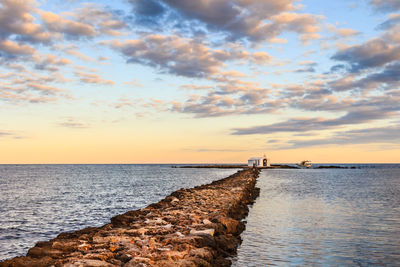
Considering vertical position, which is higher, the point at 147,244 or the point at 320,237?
the point at 147,244

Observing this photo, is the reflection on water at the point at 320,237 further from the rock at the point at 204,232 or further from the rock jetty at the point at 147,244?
the rock at the point at 204,232

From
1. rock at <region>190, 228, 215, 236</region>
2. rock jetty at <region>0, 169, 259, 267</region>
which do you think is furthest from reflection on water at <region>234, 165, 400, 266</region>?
rock at <region>190, 228, 215, 236</region>

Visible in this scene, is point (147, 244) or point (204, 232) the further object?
point (204, 232)

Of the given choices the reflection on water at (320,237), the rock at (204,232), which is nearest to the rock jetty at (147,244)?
the rock at (204,232)

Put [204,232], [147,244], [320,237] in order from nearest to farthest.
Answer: [147,244] < [204,232] < [320,237]

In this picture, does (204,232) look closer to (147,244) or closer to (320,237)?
(147,244)

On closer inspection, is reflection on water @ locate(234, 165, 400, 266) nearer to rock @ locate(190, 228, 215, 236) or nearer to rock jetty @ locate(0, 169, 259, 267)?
rock jetty @ locate(0, 169, 259, 267)

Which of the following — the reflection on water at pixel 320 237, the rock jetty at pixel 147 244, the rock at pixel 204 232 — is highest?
the rock at pixel 204 232

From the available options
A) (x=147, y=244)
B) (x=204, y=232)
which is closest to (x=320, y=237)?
(x=204, y=232)

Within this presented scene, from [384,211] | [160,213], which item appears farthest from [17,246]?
[384,211]

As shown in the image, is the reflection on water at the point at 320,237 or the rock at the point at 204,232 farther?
the rock at the point at 204,232

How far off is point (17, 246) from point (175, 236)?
7019mm

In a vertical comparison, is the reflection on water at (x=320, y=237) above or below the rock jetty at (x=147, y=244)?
below

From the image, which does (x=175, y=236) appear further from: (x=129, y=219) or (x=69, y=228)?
(x=69, y=228)
